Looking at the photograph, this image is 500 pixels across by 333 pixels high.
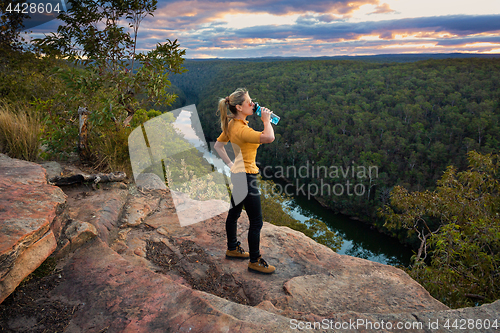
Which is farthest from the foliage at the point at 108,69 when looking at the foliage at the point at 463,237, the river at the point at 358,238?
the river at the point at 358,238

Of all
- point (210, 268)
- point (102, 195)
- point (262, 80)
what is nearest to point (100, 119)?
point (102, 195)

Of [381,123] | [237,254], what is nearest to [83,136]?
[237,254]

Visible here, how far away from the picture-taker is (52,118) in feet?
16.9

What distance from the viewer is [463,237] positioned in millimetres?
7945

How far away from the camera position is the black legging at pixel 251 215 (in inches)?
105

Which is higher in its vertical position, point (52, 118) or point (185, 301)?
point (52, 118)

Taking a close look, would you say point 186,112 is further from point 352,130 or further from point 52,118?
point 352,130

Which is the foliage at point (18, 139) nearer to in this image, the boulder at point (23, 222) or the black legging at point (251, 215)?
the boulder at point (23, 222)

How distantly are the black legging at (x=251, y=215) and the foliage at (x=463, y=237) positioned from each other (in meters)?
4.22

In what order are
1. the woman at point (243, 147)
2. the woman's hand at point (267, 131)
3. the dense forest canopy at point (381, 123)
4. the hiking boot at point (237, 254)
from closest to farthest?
the woman's hand at point (267, 131), the woman at point (243, 147), the hiking boot at point (237, 254), the dense forest canopy at point (381, 123)

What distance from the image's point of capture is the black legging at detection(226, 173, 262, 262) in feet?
8.77

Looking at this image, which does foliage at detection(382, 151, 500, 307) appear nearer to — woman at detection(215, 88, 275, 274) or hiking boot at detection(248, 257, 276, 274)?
hiking boot at detection(248, 257, 276, 274)

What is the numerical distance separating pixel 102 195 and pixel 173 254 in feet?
4.43

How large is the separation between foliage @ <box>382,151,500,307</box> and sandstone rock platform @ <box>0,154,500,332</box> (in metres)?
3.20
